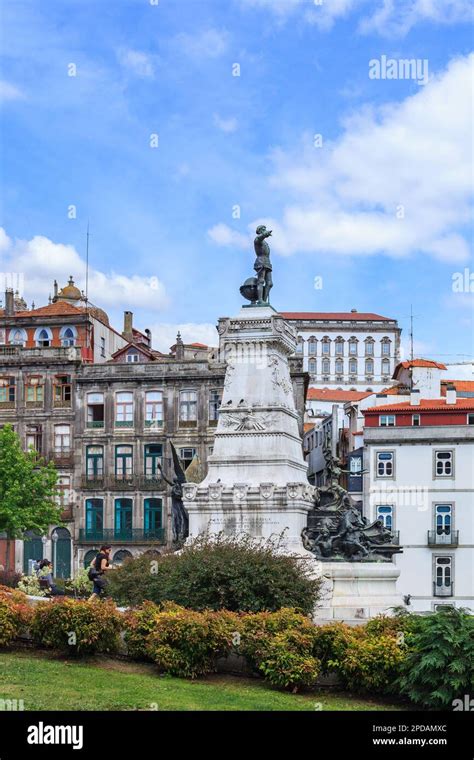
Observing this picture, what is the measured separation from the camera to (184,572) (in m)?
25.8

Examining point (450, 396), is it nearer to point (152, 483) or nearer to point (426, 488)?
point (426, 488)

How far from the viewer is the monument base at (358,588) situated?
96.8 feet

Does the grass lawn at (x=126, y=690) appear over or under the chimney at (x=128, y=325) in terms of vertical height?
under

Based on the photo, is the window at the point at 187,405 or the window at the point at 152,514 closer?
the window at the point at 152,514

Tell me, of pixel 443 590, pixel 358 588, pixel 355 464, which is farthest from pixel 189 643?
pixel 355 464

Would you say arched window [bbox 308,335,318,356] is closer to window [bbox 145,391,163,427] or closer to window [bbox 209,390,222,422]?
window [bbox 145,391,163,427]

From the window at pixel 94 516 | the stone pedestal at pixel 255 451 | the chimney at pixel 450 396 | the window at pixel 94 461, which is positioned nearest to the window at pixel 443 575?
the chimney at pixel 450 396

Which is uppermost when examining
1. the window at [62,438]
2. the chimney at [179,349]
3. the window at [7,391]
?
the chimney at [179,349]

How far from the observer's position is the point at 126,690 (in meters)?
19.1

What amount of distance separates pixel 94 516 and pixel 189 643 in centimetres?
4219

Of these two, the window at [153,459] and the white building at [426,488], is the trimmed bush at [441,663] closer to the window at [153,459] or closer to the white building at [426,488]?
the white building at [426,488]

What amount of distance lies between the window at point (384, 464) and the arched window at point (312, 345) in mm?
83226
